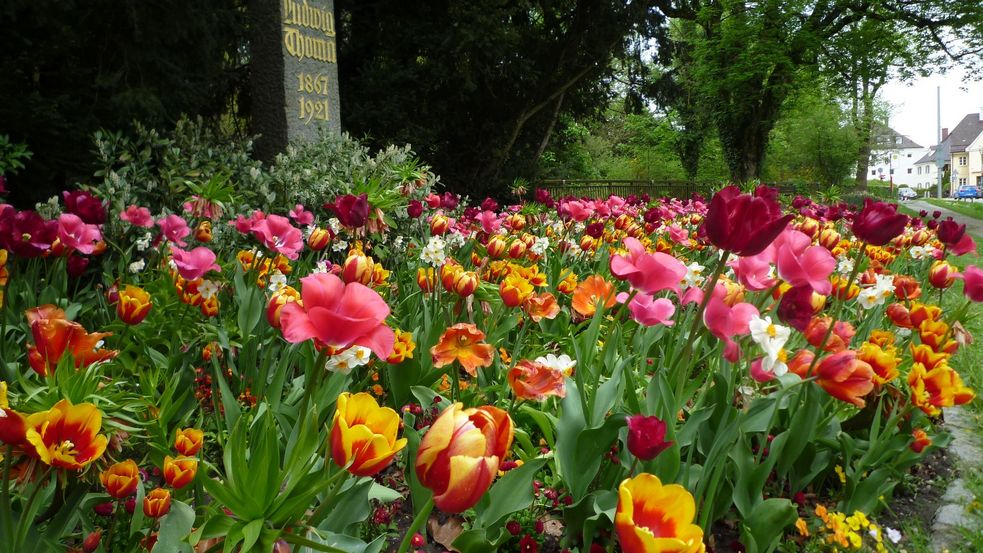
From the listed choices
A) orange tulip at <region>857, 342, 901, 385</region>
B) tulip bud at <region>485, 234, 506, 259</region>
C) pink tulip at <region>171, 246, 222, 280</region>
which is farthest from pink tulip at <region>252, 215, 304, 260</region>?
orange tulip at <region>857, 342, 901, 385</region>

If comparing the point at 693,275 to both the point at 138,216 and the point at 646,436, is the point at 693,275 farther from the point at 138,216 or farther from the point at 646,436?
the point at 138,216

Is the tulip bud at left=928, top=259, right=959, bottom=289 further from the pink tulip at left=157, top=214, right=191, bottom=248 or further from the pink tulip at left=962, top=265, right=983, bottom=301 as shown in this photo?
the pink tulip at left=157, top=214, right=191, bottom=248

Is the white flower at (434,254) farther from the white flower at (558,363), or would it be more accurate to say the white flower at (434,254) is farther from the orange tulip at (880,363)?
the orange tulip at (880,363)

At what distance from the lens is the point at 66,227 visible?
6.73ft

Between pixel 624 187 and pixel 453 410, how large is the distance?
18352 millimetres

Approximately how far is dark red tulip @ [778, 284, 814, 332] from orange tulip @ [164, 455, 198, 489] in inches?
51.0

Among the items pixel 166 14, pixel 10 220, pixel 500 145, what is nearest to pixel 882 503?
pixel 10 220

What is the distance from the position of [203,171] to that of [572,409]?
12.0 ft

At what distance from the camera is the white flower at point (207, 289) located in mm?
1972

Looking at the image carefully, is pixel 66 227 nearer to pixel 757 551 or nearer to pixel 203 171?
pixel 757 551

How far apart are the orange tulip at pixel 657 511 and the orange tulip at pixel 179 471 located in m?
0.76

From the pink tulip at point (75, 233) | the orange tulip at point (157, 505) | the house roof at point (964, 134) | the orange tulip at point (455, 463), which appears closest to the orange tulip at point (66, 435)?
the orange tulip at point (157, 505)

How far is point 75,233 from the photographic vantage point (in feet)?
6.82

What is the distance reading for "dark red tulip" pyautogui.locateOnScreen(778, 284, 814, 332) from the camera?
1541mm
